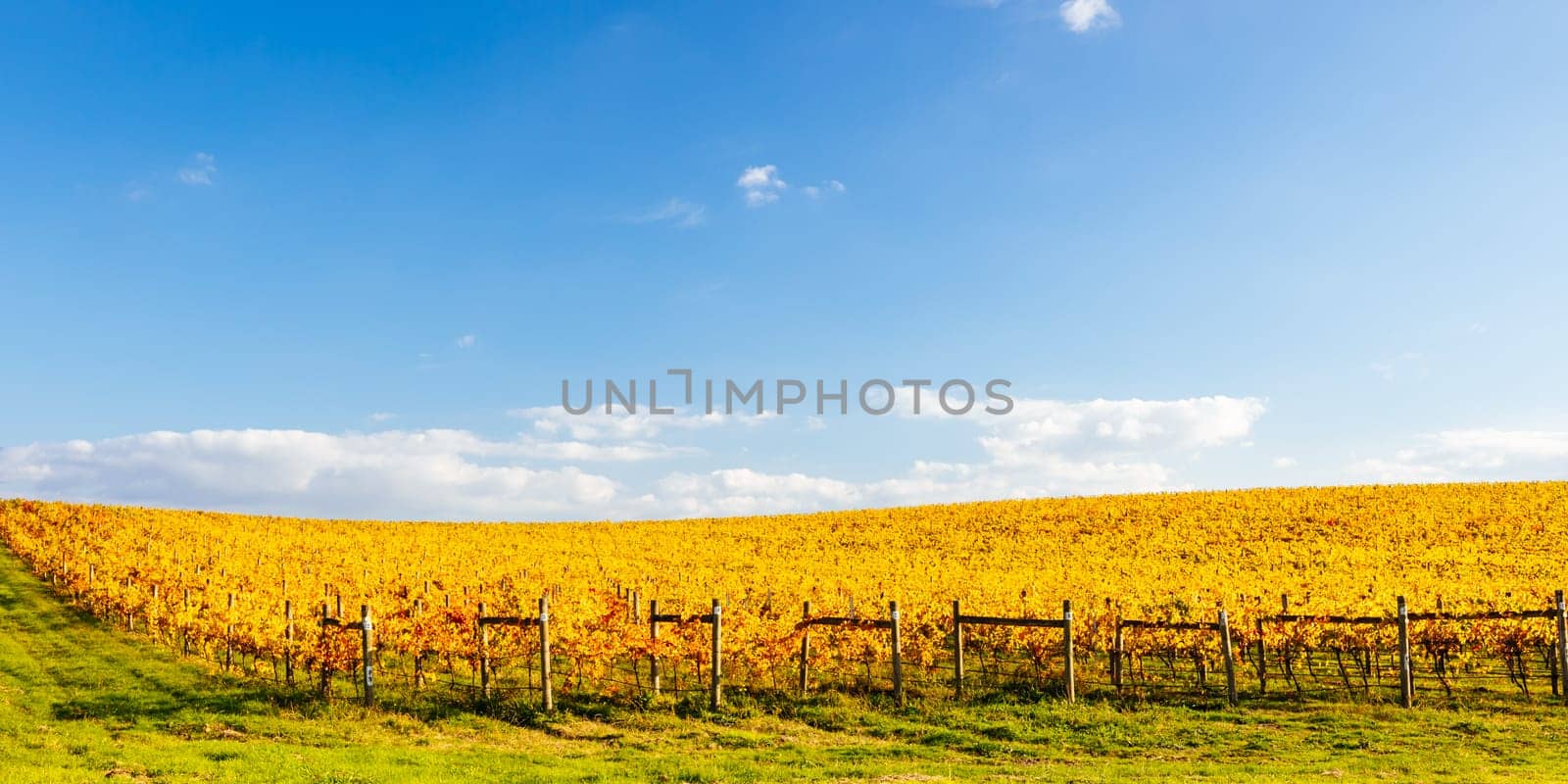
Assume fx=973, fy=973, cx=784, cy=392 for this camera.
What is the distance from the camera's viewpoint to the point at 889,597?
30.5 m

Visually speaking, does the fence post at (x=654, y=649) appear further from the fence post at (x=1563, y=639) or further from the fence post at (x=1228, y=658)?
the fence post at (x=1563, y=639)

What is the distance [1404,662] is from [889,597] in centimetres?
1385

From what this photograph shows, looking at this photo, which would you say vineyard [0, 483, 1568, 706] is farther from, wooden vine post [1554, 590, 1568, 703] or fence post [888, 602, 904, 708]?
wooden vine post [1554, 590, 1568, 703]

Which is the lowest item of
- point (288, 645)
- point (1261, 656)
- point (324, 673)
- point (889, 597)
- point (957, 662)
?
point (1261, 656)

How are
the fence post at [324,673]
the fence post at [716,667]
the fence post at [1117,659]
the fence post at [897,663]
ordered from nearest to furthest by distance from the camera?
1. the fence post at [716,667]
2. the fence post at [897,663]
3. the fence post at [324,673]
4. the fence post at [1117,659]

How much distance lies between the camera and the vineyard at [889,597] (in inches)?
864

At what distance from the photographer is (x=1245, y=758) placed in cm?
1675

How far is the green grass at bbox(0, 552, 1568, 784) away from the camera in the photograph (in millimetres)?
15547

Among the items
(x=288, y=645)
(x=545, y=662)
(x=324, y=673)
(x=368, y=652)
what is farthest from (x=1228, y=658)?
(x=288, y=645)

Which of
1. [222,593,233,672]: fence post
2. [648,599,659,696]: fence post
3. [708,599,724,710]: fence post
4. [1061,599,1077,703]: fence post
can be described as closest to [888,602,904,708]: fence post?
[1061,599,1077,703]: fence post

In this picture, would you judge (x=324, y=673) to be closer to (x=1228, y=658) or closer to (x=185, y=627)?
(x=185, y=627)

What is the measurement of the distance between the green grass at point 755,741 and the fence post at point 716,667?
47cm

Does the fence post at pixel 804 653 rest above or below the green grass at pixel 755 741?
above

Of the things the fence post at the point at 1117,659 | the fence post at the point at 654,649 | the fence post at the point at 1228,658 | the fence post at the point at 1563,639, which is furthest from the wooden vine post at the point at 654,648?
the fence post at the point at 1563,639
